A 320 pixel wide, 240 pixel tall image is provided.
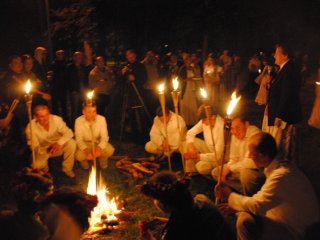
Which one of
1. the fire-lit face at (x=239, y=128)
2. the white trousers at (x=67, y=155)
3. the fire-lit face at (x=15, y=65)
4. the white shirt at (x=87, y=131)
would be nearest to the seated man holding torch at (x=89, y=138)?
the white shirt at (x=87, y=131)

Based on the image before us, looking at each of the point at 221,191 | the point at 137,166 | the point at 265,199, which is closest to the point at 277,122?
the point at 137,166

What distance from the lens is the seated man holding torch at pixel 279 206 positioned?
13.6 ft

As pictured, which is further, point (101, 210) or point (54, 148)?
point (54, 148)

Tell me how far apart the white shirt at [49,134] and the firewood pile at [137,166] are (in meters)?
1.22

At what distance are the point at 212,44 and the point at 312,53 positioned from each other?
820 centimetres

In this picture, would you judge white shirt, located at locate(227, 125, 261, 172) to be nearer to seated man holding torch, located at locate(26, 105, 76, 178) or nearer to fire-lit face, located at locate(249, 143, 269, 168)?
fire-lit face, located at locate(249, 143, 269, 168)

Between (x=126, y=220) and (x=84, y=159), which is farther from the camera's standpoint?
(x=84, y=159)

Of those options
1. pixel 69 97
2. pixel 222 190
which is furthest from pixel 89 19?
pixel 222 190

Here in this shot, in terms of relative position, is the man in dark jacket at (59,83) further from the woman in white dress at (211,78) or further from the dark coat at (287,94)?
the dark coat at (287,94)

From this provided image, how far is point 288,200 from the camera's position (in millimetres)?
4168

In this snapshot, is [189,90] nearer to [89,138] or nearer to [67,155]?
[89,138]

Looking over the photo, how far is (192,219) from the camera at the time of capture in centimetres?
355

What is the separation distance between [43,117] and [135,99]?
→ 3.14 m

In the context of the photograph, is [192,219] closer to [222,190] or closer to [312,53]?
[222,190]
